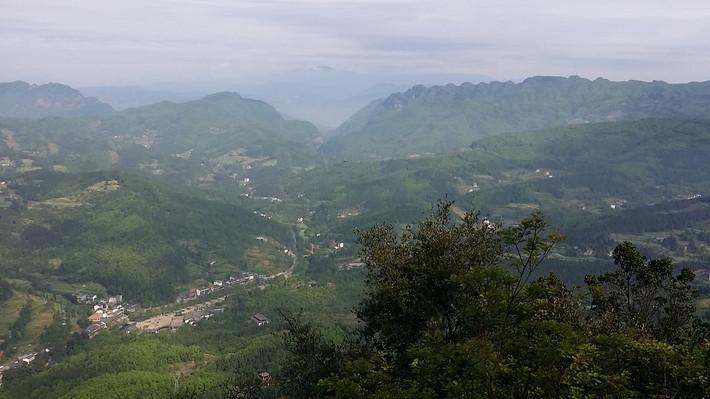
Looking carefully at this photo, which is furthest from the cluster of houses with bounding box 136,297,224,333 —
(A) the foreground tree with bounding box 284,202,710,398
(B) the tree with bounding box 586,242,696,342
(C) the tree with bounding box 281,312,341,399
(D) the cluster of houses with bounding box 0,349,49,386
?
(B) the tree with bounding box 586,242,696,342

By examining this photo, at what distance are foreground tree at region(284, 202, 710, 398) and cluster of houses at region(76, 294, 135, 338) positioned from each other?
114411 mm

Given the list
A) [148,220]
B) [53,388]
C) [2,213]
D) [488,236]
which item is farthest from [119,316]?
[488,236]

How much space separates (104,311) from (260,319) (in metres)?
48.7

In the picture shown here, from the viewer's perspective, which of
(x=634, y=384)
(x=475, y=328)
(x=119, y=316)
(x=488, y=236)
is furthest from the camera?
(x=119, y=316)

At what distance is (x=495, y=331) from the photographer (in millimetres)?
23891

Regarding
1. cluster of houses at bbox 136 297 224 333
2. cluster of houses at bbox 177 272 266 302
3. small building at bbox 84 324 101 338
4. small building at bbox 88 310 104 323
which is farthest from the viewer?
cluster of houses at bbox 177 272 266 302

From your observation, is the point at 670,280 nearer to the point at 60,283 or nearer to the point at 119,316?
the point at 119,316

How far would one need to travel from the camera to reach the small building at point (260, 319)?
398ft

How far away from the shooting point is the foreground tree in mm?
18406

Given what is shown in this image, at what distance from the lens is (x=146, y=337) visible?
110 meters

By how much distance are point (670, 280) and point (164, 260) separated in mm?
161275

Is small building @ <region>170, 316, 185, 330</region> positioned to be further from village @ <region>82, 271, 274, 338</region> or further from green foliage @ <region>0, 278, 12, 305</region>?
green foliage @ <region>0, 278, 12, 305</region>

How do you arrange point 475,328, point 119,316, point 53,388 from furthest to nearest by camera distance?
1. point 119,316
2. point 53,388
3. point 475,328

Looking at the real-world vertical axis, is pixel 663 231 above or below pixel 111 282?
above
